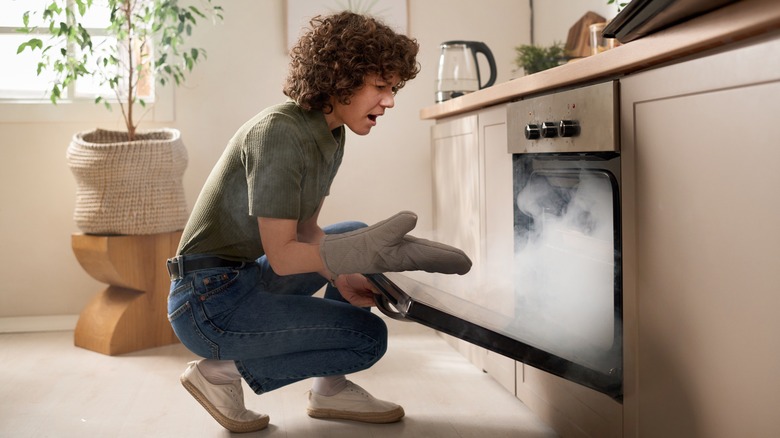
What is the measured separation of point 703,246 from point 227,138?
261 centimetres

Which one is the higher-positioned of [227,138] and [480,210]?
[227,138]

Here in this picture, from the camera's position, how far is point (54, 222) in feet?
11.4

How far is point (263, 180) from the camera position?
1.68 meters

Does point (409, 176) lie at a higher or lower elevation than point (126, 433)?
higher

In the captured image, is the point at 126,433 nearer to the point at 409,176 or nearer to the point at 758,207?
the point at 758,207

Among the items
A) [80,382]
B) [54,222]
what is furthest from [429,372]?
[54,222]

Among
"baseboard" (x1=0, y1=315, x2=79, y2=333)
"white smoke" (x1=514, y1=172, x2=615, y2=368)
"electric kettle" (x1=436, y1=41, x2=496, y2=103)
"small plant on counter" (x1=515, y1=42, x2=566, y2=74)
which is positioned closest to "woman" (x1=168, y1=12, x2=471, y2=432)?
"white smoke" (x1=514, y1=172, x2=615, y2=368)

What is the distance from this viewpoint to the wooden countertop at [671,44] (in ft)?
3.59

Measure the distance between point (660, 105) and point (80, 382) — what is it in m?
2.06

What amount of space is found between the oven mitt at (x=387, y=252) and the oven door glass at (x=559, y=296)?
7 cm

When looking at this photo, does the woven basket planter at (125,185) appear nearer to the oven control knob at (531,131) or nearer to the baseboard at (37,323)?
the baseboard at (37,323)

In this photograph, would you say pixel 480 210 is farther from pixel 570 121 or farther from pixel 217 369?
pixel 217 369

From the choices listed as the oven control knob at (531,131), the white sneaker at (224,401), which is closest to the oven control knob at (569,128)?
the oven control knob at (531,131)

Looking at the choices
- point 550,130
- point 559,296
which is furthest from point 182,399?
point 550,130
